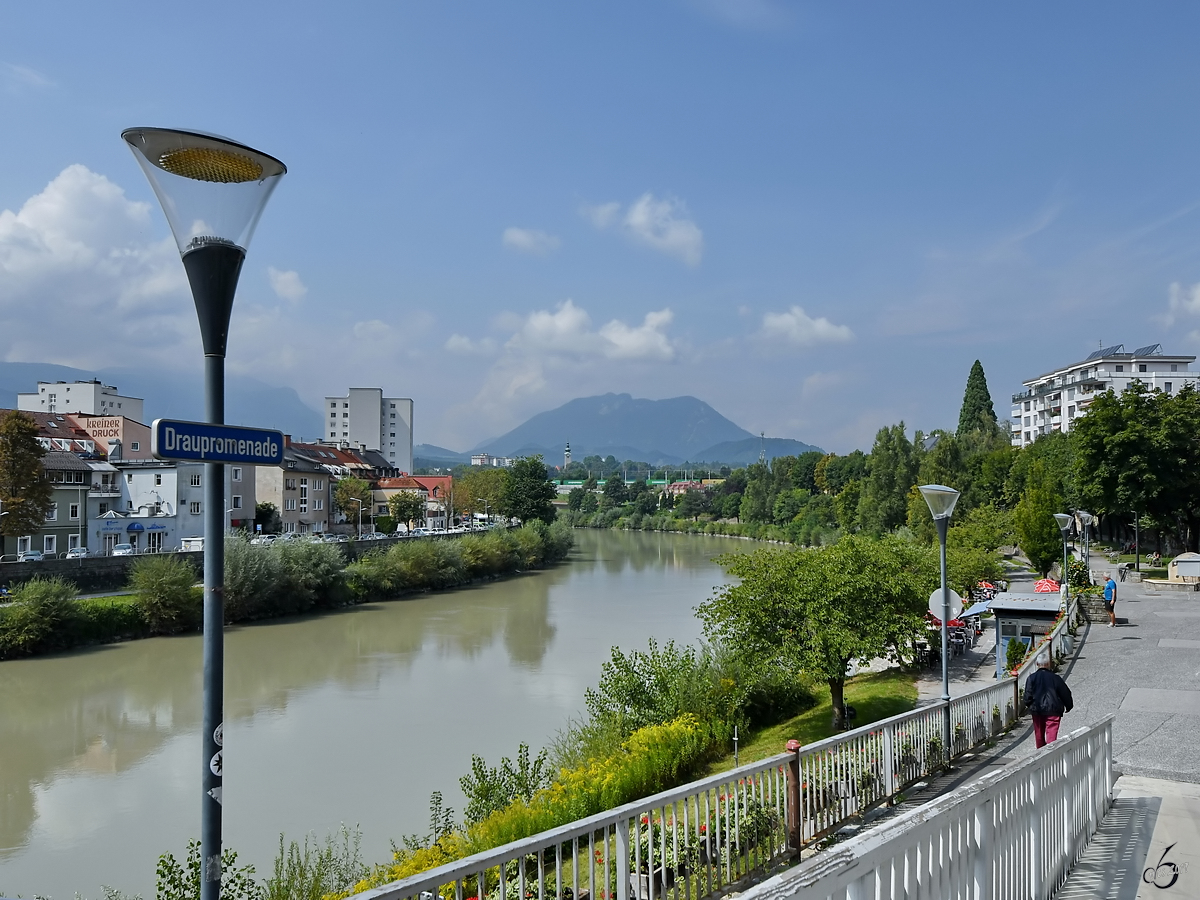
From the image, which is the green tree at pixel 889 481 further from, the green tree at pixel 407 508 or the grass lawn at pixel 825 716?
the grass lawn at pixel 825 716

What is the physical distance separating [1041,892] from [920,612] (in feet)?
36.3

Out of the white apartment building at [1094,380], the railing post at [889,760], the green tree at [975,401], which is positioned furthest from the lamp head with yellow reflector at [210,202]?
the green tree at [975,401]

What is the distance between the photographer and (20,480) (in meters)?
38.1

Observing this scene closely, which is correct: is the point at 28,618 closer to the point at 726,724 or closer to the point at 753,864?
the point at 726,724

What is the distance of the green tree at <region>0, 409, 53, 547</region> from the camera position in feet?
123

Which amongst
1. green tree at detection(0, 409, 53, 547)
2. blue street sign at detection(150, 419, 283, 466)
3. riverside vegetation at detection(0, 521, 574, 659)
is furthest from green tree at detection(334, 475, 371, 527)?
blue street sign at detection(150, 419, 283, 466)

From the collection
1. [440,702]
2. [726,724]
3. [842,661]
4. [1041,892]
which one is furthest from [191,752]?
[1041,892]

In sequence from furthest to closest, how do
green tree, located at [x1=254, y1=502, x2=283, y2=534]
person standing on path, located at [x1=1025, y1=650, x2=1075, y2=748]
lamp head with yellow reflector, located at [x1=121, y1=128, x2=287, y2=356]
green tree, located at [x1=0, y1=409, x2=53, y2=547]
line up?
green tree, located at [x1=254, y1=502, x2=283, y2=534] → green tree, located at [x1=0, y1=409, x2=53, y2=547] → person standing on path, located at [x1=1025, y1=650, x2=1075, y2=748] → lamp head with yellow reflector, located at [x1=121, y1=128, x2=287, y2=356]

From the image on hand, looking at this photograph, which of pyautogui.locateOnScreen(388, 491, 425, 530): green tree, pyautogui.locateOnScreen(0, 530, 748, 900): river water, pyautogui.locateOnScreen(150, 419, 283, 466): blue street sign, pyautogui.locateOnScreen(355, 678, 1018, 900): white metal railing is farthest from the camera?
pyautogui.locateOnScreen(388, 491, 425, 530): green tree

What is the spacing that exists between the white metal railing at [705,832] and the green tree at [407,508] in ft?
217

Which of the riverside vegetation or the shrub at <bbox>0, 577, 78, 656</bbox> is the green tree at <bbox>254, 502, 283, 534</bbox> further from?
the shrub at <bbox>0, 577, 78, 656</bbox>

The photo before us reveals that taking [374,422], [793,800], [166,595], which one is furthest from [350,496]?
[374,422]

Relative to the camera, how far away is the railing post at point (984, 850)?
385 cm

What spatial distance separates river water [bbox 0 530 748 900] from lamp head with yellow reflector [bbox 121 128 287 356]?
11.7 meters
